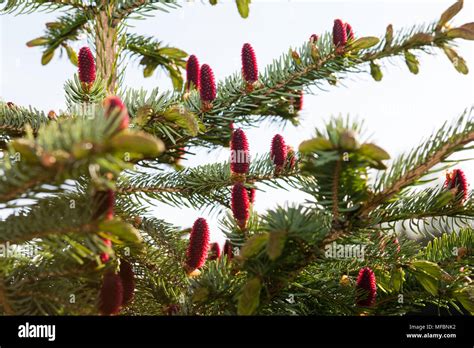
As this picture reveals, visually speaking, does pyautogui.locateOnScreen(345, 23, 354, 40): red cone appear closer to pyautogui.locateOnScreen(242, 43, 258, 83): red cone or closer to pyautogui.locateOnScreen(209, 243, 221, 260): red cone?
pyautogui.locateOnScreen(242, 43, 258, 83): red cone

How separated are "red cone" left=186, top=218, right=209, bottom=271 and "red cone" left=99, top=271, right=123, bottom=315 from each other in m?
0.21

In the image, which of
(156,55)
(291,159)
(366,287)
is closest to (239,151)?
(291,159)

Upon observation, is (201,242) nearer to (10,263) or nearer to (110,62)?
(10,263)

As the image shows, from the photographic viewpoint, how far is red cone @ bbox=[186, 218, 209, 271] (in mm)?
1008

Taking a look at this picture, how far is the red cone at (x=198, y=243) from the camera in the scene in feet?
3.31

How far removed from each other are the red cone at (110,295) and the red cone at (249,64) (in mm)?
614

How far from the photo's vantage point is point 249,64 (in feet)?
4.12

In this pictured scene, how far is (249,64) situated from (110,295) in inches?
25.4

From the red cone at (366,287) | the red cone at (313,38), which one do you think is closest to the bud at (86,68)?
the red cone at (313,38)

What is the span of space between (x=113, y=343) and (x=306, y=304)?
1.49 feet

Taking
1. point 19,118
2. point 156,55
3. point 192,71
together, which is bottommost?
point 19,118

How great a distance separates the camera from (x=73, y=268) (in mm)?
892

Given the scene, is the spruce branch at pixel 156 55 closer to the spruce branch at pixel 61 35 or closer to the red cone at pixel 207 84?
the spruce branch at pixel 61 35

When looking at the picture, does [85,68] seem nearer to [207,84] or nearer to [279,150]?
[207,84]
